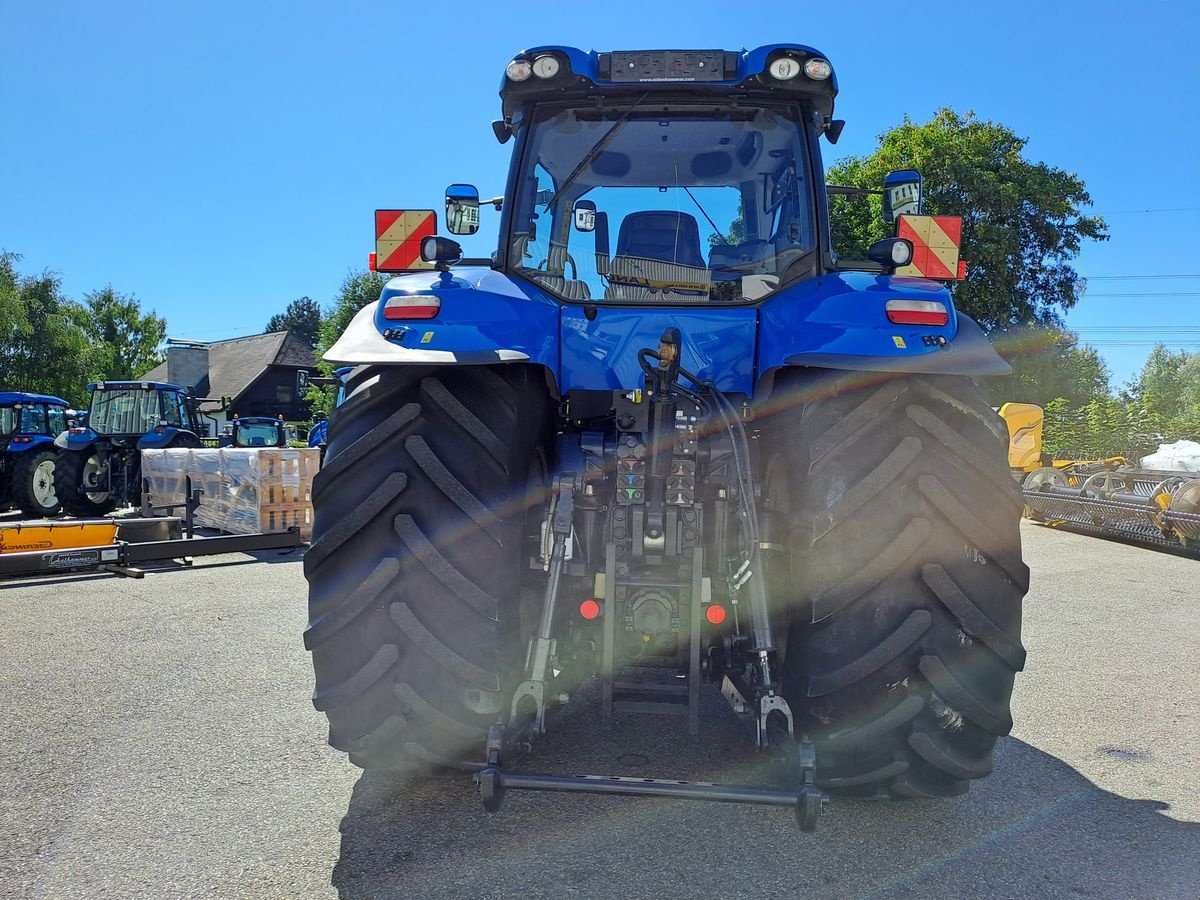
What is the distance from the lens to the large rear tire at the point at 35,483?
13.7 metres

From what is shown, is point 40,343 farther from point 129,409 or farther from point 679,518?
point 679,518

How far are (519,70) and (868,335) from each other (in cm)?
165

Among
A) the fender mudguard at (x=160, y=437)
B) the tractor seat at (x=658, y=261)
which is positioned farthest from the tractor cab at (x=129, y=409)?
the tractor seat at (x=658, y=261)

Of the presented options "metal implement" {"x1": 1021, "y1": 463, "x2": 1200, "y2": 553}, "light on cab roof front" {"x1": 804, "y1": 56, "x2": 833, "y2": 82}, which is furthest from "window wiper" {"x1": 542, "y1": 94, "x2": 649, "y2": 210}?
"metal implement" {"x1": 1021, "y1": 463, "x2": 1200, "y2": 553}

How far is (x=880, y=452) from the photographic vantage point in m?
2.61

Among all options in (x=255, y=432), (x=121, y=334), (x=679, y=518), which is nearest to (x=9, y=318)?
(x=121, y=334)

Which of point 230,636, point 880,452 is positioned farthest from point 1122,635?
point 230,636

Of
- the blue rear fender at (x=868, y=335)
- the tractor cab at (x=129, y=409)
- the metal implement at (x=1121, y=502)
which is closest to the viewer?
the blue rear fender at (x=868, y=335)

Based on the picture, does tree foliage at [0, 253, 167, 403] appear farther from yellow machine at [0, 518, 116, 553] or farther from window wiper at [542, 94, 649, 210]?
window wiper at [542, 94, 649, 210]

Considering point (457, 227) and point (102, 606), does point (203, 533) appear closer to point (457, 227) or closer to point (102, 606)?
point (102, 606)

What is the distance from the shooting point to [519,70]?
3.23 m

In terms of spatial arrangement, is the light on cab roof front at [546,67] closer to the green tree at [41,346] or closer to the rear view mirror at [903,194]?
the rear view mirror at [903,194]

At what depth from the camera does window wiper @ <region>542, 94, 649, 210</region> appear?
10.9 feet

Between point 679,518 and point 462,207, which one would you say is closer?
point 679,518
